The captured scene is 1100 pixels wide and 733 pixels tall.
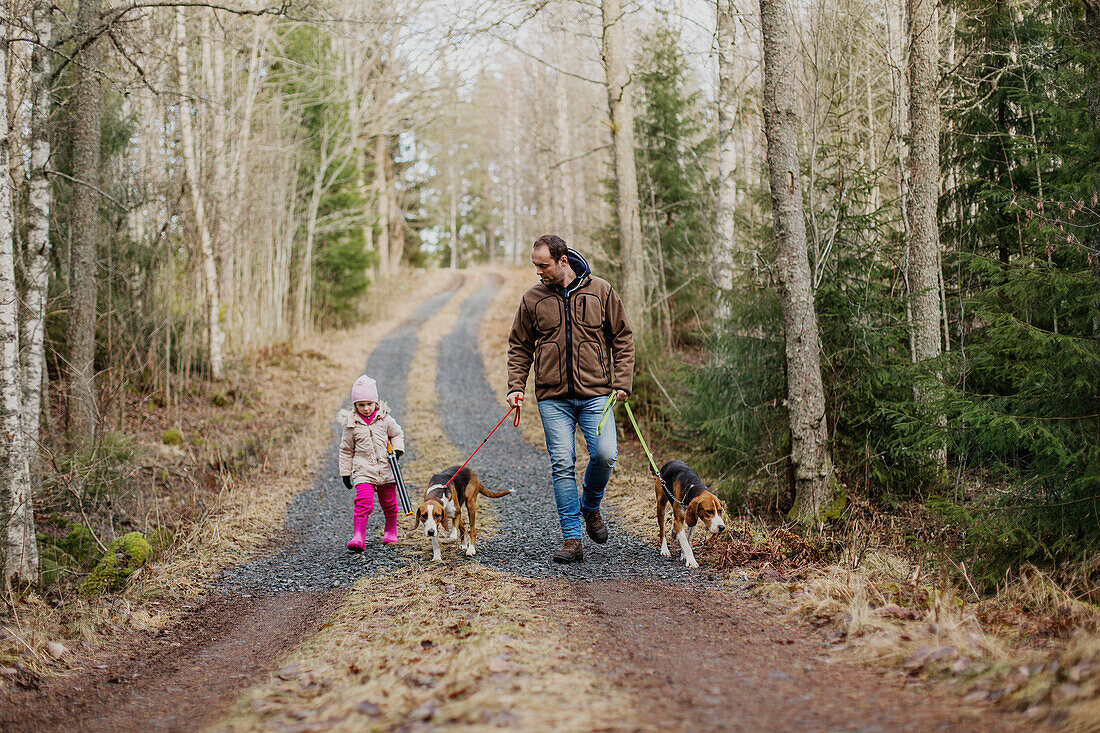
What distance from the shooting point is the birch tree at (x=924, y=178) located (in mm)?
8211

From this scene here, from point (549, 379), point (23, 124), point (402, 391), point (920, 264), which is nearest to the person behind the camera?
point (549, 379)

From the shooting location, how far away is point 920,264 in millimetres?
8266

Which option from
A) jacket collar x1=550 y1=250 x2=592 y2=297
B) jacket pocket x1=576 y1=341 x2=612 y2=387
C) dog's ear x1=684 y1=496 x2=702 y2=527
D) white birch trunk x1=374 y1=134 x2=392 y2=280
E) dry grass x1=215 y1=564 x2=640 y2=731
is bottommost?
dry grass x1=215 y1=564 x2=640 y2=731

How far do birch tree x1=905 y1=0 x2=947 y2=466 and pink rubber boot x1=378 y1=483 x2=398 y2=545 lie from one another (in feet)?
18.2

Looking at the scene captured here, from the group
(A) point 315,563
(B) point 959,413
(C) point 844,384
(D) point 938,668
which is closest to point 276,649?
(A) point 315,563

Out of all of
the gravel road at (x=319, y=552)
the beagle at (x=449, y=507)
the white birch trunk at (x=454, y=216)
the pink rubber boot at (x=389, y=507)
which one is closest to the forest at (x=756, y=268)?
the gravel road at (x=319, y=552)

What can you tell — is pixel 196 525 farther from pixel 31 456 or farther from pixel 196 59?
pixel 196 59

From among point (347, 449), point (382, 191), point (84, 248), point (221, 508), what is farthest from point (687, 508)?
point (382, 191)

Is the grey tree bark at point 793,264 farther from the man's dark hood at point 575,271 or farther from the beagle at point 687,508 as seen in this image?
the man's dark hood at point 575,271

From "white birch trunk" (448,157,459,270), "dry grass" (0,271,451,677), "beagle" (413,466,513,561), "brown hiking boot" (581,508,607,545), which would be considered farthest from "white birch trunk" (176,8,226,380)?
"white birch trunk" (448,157,459,270)

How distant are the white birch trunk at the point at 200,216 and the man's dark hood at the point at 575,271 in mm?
11509

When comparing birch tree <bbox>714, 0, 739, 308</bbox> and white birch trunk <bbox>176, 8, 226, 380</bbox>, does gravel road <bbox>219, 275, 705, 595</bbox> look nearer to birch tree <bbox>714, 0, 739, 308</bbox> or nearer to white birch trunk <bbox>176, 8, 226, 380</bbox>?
white birch trunk <bbox>176, 8, 226, 380</bbox>

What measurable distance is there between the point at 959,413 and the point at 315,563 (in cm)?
552

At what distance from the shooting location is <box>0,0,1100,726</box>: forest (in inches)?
224
